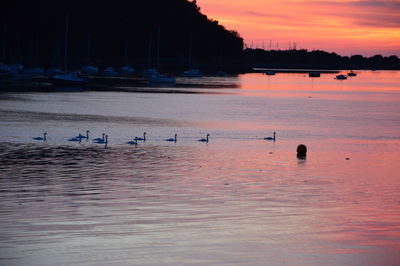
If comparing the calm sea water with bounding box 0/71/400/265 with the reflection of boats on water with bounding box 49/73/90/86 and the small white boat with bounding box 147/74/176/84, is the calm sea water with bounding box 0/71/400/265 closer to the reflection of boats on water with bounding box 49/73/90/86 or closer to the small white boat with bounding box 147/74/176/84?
the reflection of boats on water with bounding box 49/73/90/86

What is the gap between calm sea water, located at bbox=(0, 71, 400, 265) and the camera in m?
21.4

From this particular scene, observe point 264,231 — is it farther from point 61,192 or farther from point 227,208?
point 61,192

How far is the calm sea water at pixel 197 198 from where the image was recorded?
21359 mm

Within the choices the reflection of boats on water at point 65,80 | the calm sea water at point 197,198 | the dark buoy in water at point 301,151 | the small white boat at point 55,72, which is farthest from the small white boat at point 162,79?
the dark buoy in water at point 301,151

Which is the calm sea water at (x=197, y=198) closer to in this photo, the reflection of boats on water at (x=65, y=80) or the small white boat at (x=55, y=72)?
the reflection of boats on water at (x=65, y=80)

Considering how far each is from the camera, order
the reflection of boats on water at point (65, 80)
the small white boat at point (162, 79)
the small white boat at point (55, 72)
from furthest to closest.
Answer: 1. the small white boat at point (162, 79)
2. the small white boat at point (55, 72)
3. the reflection of boats on water at point (65, 80)

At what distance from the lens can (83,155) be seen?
43031 mm

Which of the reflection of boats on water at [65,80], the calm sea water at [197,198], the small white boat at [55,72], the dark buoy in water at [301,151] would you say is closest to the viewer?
the calm sea water at [197,198]

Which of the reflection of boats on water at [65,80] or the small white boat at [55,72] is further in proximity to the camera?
the small white boat at [55,72]

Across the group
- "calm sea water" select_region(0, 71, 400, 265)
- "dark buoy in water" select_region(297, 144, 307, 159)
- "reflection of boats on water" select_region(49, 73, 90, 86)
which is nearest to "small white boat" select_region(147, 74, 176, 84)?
"reflection of boats on water" select_region(49, 73, 90, 86)

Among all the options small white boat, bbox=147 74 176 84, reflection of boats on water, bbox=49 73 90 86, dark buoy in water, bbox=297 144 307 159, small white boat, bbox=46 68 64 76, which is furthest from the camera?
small white boat, bbox=147 74 176 84

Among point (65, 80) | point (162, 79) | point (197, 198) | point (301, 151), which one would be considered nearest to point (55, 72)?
point (65, 80)

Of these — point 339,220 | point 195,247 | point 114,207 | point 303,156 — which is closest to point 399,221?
point 339,220

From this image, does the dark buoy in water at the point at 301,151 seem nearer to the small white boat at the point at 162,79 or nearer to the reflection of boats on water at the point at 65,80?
the reflection of boats on water at the point at 65,80
